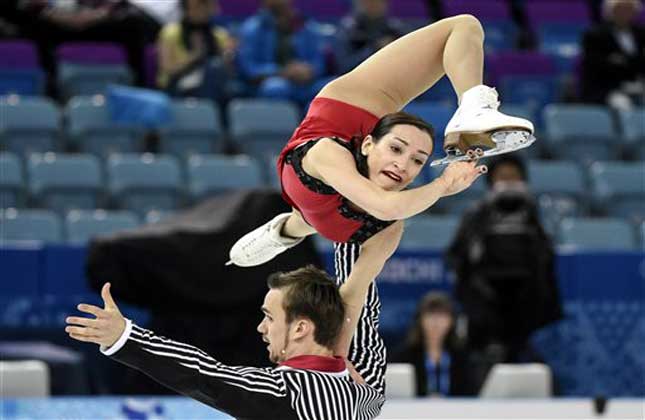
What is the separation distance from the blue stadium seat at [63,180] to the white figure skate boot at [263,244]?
3743 mm

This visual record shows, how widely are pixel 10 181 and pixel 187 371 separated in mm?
4970

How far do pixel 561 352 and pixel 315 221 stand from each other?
4.29m

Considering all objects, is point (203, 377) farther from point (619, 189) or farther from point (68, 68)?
point (68, 68)

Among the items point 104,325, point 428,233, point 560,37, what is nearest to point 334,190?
point 104,325

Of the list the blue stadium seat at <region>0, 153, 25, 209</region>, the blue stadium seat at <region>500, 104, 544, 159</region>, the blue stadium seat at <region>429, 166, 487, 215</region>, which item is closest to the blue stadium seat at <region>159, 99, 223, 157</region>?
the blue stadium seat at <region>0, 153, 25, 209</region>

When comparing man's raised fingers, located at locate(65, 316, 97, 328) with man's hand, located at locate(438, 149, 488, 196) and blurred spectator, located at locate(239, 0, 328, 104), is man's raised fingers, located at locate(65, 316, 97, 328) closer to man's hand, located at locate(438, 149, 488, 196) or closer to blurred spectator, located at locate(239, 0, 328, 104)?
man's hand, located at locate(438, 149, 488, 196)

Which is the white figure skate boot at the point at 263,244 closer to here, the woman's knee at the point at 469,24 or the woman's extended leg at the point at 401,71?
the woman's extended leg at the point at 401,71

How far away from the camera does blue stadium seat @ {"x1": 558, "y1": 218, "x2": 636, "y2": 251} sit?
10062 millimetres

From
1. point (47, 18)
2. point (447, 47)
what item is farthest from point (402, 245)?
point (447, 47)

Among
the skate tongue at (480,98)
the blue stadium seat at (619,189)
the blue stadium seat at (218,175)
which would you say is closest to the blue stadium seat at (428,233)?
the blue stadium seat at (218,175)

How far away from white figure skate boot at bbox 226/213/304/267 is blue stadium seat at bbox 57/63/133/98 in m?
4.98

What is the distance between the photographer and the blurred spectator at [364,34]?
1086cm

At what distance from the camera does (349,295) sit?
548 centimetres

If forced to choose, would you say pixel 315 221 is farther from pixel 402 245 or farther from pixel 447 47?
pixel 402 245
